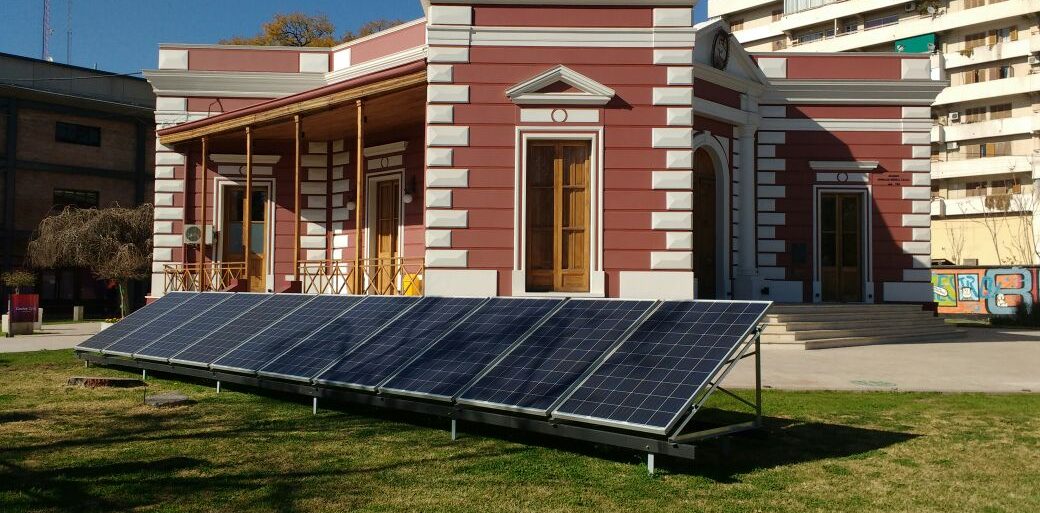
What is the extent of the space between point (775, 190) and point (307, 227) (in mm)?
9973

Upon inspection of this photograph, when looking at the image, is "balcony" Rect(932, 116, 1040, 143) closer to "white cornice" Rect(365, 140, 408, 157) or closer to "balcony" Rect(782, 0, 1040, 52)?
"balcony" Rect(782, 0, 1040, 52)

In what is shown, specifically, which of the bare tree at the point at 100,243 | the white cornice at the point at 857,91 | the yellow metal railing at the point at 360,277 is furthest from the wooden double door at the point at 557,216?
the bare tree at the point at 100,243

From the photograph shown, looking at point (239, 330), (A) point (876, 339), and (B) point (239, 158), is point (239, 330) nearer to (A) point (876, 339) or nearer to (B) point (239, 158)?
(B) point (239, 158)

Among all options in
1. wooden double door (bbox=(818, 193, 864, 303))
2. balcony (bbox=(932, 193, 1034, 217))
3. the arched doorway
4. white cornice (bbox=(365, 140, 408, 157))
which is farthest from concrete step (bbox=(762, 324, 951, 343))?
balcony (bbox=(932, 193, 1034, 217))

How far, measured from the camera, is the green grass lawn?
4.30 meters

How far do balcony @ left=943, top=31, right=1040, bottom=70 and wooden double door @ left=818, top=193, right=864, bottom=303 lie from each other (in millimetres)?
29708

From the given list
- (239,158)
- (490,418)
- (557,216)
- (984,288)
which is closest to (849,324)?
(557,216)

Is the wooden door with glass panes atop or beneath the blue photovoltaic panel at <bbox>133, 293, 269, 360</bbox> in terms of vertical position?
atop

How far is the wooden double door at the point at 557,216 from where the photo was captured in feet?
37.9

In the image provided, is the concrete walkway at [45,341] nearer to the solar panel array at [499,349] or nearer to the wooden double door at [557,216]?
the solar panel array at [499,349]

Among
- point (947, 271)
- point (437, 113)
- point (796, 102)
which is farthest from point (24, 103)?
point (947, 271)

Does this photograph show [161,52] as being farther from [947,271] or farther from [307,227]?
[947,271]

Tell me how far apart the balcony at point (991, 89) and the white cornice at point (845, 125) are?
26903mm

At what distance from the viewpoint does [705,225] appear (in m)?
16.2
